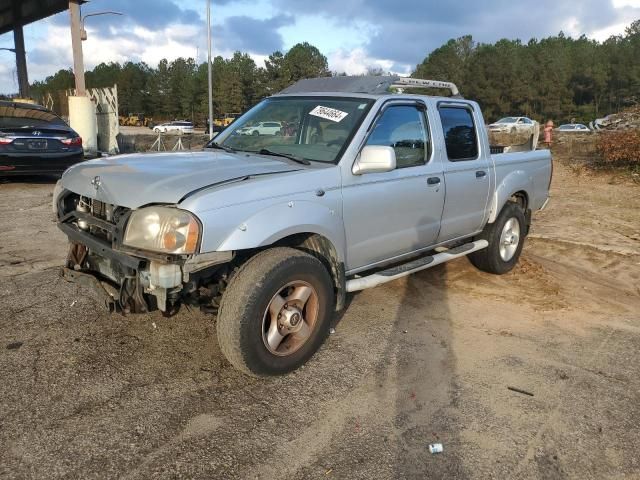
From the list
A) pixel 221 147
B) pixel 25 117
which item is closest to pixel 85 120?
pixel 25 117

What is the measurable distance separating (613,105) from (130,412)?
3376 inches

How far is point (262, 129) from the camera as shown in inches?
176

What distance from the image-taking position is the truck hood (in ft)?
10.1

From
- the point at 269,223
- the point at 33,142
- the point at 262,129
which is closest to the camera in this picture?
the point at 269,223

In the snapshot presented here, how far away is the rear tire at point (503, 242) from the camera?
5.59 meters

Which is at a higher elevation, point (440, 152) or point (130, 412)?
point (440, 152)

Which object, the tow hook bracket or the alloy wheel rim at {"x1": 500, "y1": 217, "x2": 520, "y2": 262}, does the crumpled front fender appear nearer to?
the tow hook bracket

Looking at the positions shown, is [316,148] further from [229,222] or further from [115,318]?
[115,318]

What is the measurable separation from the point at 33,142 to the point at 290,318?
27.9 ft

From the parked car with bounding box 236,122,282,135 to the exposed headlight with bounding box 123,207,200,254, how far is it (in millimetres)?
1587

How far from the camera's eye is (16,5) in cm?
2116

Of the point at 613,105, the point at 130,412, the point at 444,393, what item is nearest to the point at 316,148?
the point at 444,393

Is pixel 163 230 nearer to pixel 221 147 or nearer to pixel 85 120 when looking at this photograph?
pixel 221 147

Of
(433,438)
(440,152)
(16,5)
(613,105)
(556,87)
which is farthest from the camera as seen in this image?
(613,105)
